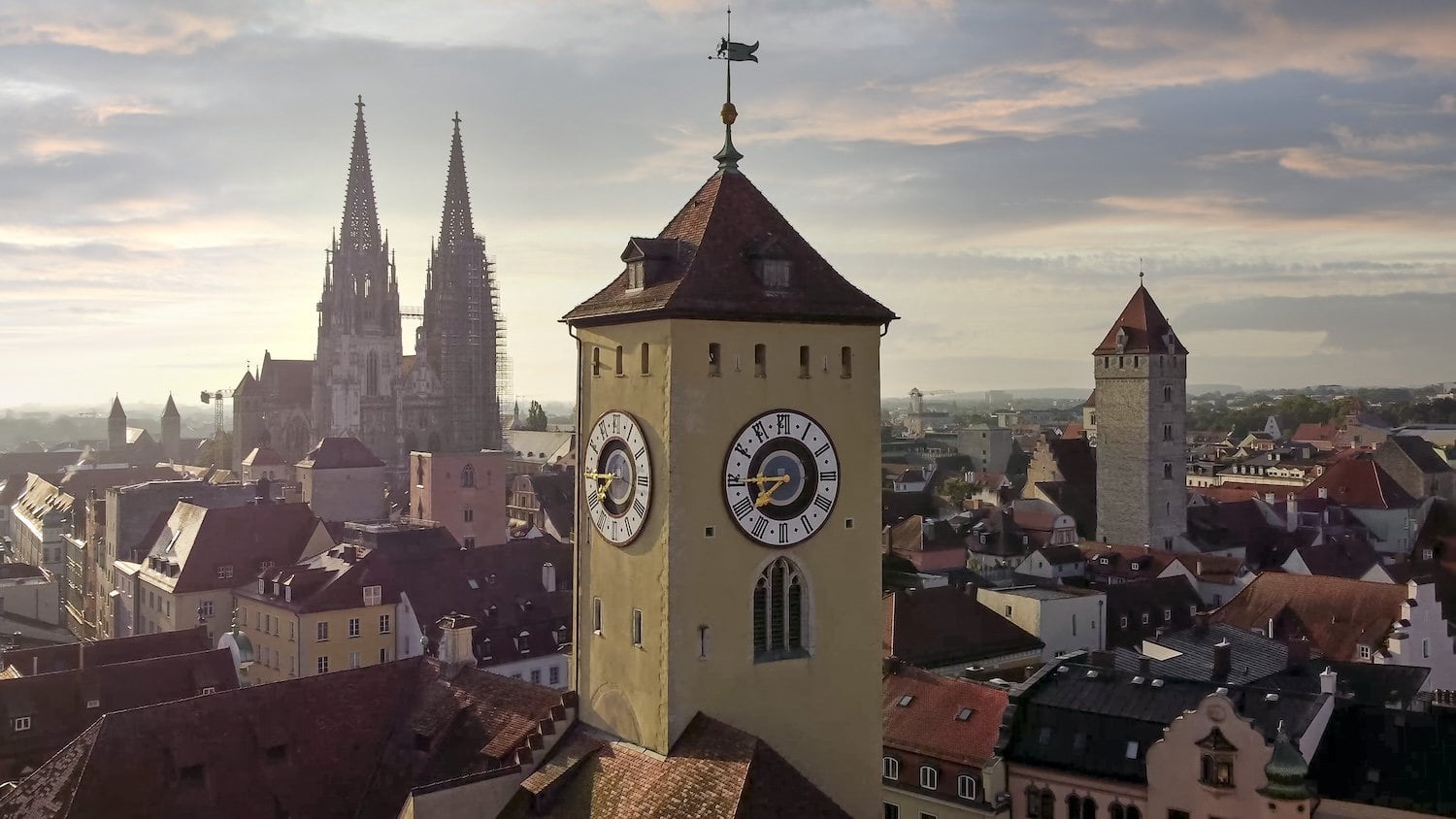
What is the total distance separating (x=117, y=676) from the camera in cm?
3709

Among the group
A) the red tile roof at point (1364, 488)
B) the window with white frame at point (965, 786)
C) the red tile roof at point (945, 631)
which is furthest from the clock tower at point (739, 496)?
the red tile roof at point (1364, 488)

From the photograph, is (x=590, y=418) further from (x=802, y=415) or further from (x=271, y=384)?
(x=271, y=384)

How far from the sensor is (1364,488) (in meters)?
94.5

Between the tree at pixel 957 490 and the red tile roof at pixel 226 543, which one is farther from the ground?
the red tile roof at pixel 226 543

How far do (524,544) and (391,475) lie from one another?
77.1 meters

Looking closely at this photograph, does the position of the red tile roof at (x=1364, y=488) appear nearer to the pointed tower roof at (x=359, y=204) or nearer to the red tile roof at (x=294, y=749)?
the red tile roof at (x=294, y=749)

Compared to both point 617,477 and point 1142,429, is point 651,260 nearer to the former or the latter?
point 617,477

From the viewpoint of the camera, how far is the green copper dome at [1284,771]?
2914cm

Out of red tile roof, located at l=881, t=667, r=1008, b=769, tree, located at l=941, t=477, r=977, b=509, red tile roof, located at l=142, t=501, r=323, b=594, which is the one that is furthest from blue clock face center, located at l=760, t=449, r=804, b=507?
tree, located at l=941, t=477, r=977, b=509

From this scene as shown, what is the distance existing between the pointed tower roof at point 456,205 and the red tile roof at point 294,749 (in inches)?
5126

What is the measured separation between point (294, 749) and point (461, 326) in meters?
129

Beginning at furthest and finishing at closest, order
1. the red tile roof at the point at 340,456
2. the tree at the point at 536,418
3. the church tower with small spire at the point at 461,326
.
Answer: the tree at the point at 536,418 < the church tower with small spire at the point at 461,326 < the red tile roof at the point at 340,456

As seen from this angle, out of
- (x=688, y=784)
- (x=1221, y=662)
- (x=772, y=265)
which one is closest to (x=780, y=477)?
(x=772, y=265)

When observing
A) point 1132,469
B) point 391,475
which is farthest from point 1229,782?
point 391,475
